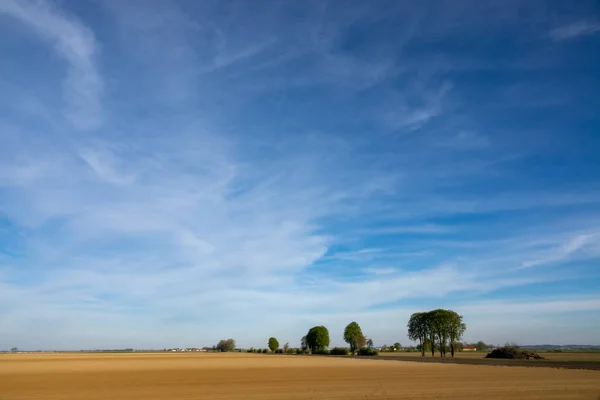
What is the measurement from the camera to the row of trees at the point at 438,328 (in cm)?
9812

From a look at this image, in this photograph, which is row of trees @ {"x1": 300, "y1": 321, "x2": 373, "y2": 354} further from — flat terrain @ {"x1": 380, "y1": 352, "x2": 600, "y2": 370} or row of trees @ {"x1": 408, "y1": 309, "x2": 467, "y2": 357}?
flat terrain @ {"x1": 380, "y1": 352, "x2": 600, "y2": 370}

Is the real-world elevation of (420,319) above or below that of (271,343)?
above

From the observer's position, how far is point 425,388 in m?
21.0

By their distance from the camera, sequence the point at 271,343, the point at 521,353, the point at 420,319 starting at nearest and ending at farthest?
1. the point at 521,353
2. the point at 420,319
3. the point at 271,343

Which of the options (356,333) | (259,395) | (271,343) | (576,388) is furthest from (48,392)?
(271,343)

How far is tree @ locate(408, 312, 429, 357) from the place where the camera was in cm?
10479

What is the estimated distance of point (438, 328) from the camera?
327ft

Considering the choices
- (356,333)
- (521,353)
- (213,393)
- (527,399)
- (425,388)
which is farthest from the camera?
(356,333)

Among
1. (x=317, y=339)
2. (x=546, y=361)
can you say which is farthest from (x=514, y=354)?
(x=317, y=339)

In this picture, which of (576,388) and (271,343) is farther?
(271,343)

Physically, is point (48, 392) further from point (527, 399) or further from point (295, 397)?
point (527, 399)

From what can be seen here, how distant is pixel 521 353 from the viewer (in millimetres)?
67750

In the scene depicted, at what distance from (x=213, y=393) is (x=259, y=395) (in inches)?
96.1

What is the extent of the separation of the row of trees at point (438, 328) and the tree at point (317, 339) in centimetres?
5052
